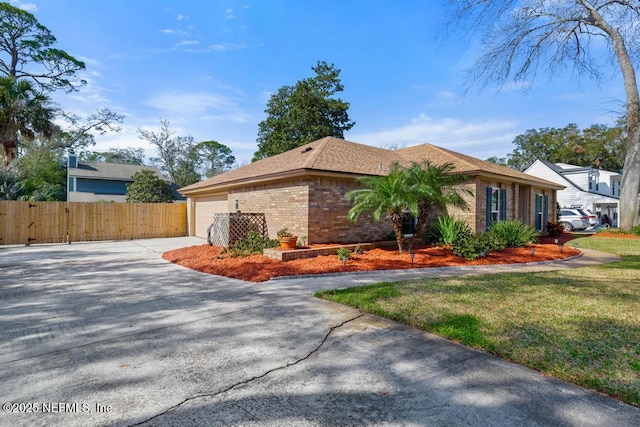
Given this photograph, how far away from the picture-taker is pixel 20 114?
1675 centimetres

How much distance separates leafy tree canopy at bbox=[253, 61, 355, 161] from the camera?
27.4 meters

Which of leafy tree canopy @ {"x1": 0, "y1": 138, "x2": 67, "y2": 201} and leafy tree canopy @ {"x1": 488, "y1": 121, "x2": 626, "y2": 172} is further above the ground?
leafy tree canopy @ {"x1": 488, "y1": 121, "x2": 626, "y2": 172}

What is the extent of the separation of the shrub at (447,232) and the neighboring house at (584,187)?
24.1 meters

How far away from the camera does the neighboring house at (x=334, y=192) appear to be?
10102 millimetres

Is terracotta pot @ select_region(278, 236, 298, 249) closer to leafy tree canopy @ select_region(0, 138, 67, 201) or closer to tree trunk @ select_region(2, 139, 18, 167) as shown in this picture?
leafy tree canopy @ select_region(0, 138, 67, 201)

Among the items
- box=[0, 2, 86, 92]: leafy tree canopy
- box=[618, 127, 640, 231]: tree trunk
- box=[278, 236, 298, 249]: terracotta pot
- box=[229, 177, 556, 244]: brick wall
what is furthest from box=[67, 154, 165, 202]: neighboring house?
box=[618, 127, 640, 231]: tree trunk

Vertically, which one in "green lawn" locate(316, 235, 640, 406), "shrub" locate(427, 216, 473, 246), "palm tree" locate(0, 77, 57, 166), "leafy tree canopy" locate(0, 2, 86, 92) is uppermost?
"leafy tree canopy" locate(0, 2, 86, 92)

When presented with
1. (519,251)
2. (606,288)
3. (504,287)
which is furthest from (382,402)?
(519,251)

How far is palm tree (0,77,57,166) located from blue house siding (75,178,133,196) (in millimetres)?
12944

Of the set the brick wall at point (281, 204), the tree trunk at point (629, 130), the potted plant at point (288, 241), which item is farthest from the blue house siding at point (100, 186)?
the tree trunk at point (629, 130)

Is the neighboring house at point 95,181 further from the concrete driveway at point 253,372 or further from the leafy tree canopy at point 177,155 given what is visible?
the concrete driveway at point 253,372

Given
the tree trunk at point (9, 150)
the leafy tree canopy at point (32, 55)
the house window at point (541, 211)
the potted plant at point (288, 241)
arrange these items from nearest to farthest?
the potted plant at point (288, 241) → the house window at point (541, 211) → the tree trunk at point (9, 150) → the leafy tree canopy at point (32, 55)

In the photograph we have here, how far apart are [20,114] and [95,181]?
A: 49.1ft

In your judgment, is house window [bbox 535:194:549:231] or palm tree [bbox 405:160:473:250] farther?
house window [bbox 535:194:549:231]
